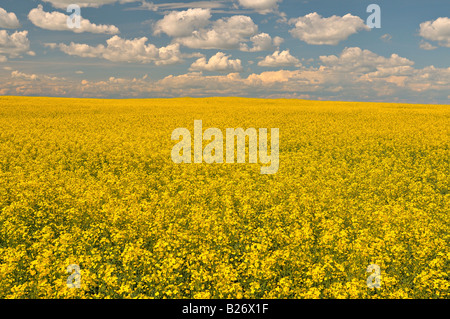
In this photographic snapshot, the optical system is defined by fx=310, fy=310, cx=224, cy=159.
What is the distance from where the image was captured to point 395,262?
649cm

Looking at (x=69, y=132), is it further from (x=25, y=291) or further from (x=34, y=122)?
(x=25, y=291)

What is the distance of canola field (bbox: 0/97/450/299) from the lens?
5.79 m

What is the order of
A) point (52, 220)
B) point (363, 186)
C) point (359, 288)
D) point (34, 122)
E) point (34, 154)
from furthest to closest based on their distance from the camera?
point (34, 122) < point (34, 154) < point (363, 186) < point (52, 220) < point (359, 288)

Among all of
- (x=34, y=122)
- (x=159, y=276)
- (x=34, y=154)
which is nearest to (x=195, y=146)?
(x=34, y=154)

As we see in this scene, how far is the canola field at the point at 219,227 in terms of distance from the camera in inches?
228

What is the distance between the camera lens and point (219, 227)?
7.57m

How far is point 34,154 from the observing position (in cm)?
1727

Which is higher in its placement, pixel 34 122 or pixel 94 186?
pixel 34 122
